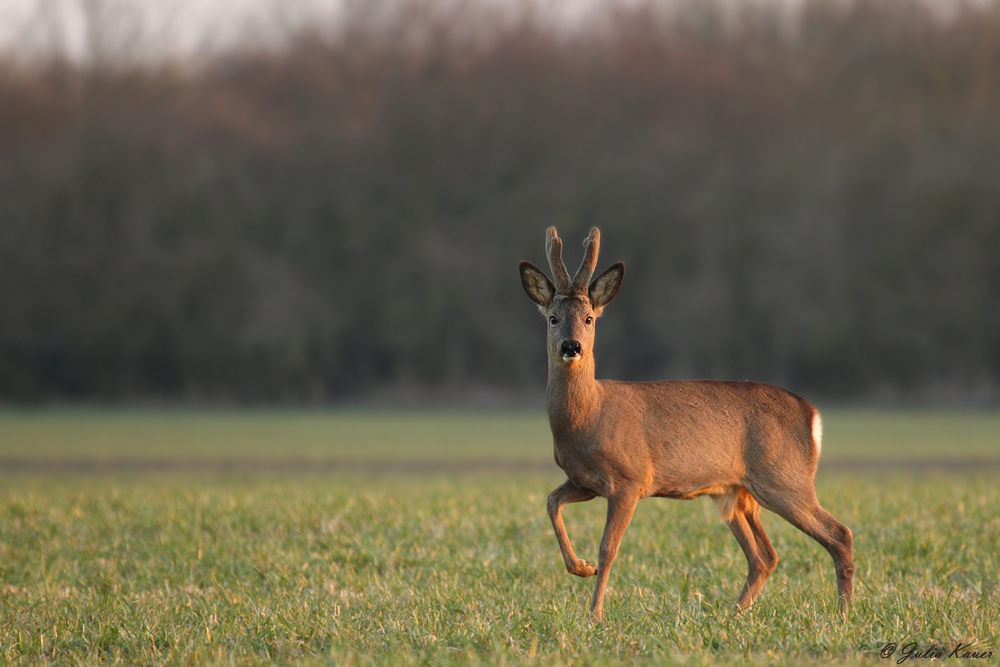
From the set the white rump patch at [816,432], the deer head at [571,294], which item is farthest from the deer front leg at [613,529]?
the white rump patch at [816,432]

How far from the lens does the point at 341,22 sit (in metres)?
56.1

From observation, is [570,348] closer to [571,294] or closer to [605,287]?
[571,294]

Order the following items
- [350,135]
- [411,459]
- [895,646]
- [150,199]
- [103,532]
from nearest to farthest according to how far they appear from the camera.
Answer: [895,646] → [103,532] → [411,459] → [150,199] → [350,135]

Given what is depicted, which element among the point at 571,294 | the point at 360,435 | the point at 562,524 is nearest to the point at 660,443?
the point at 562,524

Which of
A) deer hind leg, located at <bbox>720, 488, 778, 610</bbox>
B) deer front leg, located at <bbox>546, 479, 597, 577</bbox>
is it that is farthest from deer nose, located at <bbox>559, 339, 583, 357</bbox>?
deer hind leg, located at <bbox>720, 488, 778, 610</bbox>

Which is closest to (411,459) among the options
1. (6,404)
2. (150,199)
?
(6,404)

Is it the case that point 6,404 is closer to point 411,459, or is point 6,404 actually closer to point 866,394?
point 411,459

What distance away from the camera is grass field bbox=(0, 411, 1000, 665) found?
18.5 feet

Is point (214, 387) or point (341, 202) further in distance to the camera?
point (341, 202)

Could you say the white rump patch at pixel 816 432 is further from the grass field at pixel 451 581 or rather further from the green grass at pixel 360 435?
the green grass at pixel 360 435

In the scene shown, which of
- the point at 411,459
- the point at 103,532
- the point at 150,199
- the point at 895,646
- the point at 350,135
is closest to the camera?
the point at 895,646

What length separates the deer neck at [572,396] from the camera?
21.9ft

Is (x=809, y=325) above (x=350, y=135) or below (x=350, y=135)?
below

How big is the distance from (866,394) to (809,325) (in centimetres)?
379
